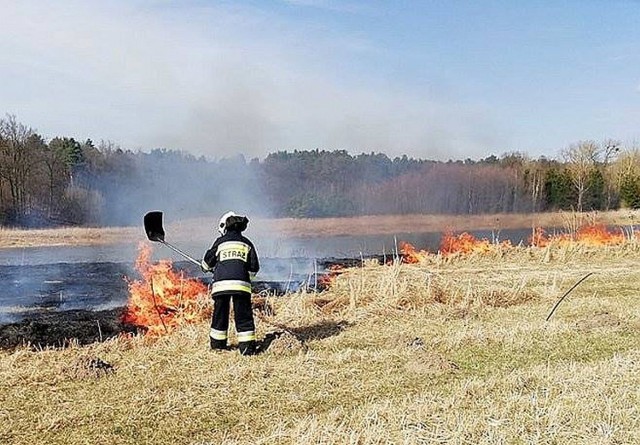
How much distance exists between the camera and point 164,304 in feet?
36.0

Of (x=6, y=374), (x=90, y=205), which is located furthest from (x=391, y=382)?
(x=90, y=205)

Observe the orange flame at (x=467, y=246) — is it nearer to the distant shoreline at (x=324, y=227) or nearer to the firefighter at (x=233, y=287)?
the distant shoreline at (x=324, y=227)

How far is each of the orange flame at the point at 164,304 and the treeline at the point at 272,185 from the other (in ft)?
54.8

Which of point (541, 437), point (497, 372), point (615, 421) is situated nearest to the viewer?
point (541, 437)

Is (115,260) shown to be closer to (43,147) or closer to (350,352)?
(350,352)

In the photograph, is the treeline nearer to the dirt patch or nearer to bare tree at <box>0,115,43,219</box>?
bare tree at <box>0,115,43,219</box>

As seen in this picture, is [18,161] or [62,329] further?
[18,161]

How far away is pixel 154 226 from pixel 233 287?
2059mm

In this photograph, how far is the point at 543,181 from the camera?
132 feet

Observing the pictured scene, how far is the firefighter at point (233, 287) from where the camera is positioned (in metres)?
8.22

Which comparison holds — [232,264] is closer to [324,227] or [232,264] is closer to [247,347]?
[247,347]

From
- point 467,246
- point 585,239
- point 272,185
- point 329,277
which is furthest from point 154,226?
point 272,185

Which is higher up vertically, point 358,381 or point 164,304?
point 164,304

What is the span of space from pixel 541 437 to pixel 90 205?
32596mm
